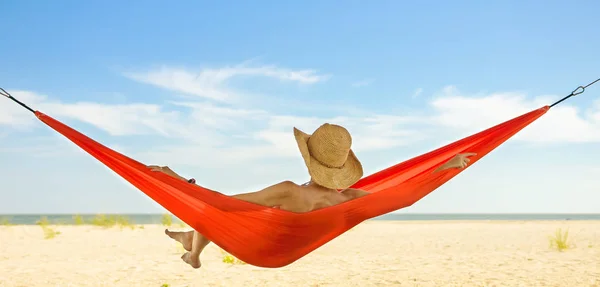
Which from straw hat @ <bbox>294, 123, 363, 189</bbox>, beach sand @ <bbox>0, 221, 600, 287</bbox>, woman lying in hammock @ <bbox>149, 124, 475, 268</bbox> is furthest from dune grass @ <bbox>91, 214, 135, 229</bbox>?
straw hat @ <bbox>294, 123, 363, 189</bbox>

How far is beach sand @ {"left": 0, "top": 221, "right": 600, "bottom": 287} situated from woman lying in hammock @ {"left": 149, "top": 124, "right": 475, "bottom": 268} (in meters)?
2.03

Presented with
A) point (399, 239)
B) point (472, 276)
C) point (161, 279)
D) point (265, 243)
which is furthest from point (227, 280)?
point (399, 239)

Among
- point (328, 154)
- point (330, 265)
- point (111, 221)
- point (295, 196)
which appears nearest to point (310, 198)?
point (295, 196)

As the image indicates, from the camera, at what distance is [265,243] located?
2.61m

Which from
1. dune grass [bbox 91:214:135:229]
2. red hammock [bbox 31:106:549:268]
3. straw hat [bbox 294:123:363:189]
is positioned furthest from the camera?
dune grass [bbox 91:214:135:229]

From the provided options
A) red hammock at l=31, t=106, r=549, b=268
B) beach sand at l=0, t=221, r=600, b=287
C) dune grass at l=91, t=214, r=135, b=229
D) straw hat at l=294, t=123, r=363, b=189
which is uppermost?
straw hat at l=294, t=123, r=363, b=189

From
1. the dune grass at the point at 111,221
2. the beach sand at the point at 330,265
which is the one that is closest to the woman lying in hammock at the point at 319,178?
the beach sand at the point at 330,265

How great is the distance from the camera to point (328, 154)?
2688 mm

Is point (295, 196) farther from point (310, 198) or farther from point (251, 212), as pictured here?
point (251, 212)

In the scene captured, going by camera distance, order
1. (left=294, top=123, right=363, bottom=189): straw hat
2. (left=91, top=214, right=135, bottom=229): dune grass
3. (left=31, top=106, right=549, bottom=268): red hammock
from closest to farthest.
Answer: (left=31, top=106, right=549, bottom=268): red hammock → (left=294, top=123, right=363, bottom=189): straw hat → (left=91, top=214, right=135, bottom=229): dune grass

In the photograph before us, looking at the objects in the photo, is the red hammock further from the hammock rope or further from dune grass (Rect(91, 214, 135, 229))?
dune grass (Rect(91, 214, 135, 229))

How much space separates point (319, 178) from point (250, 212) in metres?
0.35

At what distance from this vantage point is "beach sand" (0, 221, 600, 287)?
4.73 m

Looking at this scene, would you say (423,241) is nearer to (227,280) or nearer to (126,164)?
(227,280)
